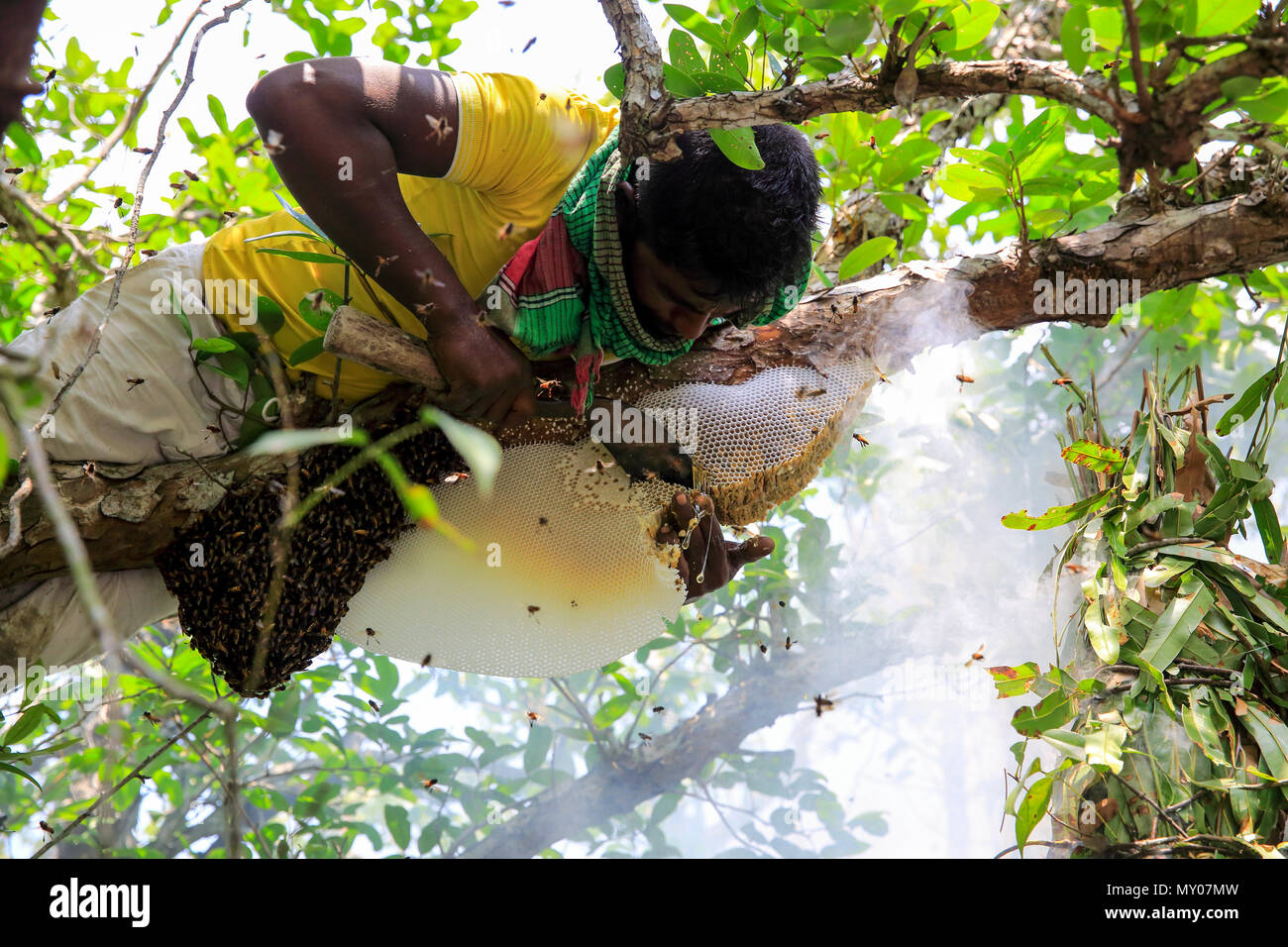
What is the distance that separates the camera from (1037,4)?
2.25m

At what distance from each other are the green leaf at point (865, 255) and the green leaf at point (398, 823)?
2563mm

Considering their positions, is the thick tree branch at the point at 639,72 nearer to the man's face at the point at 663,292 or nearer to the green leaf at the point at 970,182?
the man's face at the point at 663,292

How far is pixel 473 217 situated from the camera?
4.32 ft

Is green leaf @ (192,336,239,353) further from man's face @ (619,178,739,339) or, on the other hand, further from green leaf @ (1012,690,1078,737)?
green leaf @ (1012,690,1078,737)

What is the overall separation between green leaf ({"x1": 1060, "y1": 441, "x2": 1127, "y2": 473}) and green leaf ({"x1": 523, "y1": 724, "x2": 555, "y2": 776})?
2.72 m

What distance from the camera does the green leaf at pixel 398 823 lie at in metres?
3.21

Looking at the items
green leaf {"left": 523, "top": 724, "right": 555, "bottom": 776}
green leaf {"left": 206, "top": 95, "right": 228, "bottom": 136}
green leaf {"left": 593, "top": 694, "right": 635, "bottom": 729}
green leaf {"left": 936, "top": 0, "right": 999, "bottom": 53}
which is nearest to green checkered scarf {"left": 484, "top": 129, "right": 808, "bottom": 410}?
green leaf {"left": 936, "top": 0, "right": 999, "bottom": 53}

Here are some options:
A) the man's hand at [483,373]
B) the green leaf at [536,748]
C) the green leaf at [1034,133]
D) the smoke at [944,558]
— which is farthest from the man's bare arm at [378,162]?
the green leaf at [536,748]

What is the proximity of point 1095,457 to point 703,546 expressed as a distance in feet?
2.02

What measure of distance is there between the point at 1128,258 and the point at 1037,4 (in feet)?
3.64

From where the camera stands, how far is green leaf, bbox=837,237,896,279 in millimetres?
1544

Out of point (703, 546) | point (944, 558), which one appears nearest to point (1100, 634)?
point (703, 546)

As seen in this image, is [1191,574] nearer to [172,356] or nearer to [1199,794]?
[1199,794]
